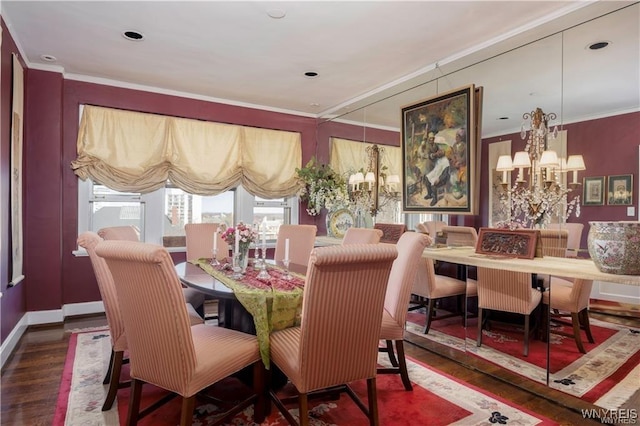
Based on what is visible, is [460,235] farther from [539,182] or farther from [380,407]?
[380,407]

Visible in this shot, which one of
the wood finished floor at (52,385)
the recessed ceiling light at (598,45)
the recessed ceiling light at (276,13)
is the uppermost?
the recessed ceiling light at (276,13)

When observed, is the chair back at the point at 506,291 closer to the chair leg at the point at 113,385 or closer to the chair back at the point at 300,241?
the chair back at the point at 300,241

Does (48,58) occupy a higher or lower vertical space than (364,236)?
higher

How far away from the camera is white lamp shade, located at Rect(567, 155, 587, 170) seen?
8.40ft

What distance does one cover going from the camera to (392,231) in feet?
13.5

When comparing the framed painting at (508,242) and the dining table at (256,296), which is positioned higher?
the framed painting at (508,242)

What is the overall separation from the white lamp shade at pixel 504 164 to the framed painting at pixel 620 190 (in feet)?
2.21

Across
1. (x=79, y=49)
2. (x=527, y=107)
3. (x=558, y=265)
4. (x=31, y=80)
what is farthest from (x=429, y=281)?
(x=31, y=80)

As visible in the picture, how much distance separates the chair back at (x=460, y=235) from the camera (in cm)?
334

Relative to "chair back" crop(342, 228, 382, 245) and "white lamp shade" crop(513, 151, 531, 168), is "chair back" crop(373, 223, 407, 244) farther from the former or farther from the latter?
"white lamp shade" crop(513, 151, 531, 168)

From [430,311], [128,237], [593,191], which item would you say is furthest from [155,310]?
[593,191]

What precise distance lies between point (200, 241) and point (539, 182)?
3111 millimetres

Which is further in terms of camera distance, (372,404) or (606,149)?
(606,149)

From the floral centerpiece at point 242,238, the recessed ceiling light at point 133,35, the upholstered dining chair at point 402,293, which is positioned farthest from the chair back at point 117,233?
the upholstered dining chair at point 402,293
